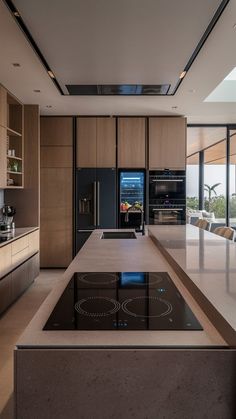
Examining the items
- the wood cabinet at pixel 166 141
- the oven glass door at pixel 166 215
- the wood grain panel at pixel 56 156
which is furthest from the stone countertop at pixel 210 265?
the wood grain panel at pixel 56 156

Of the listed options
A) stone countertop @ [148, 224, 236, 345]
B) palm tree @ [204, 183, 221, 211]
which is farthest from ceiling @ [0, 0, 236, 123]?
palm tree @ [204, 183, 221, 211]

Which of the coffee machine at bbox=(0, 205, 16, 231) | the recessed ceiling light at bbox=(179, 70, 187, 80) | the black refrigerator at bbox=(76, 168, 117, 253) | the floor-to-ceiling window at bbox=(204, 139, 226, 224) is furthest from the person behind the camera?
the floor-to-ceiling window at bbox=(204, 139, 226, 224)

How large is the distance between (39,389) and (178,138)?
17.7 feet

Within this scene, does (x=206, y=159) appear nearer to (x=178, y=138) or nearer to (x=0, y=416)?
(x=178, y=138)

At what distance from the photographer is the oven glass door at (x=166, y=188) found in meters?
5.95

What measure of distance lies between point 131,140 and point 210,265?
14.4 ft

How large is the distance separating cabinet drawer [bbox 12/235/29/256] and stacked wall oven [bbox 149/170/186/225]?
2277 millimetres

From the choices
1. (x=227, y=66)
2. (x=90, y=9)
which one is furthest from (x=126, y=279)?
(x=227, y=66)

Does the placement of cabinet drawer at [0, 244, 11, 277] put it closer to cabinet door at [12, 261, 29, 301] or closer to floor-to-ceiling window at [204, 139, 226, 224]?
cabinet door at [12, 261, 29, 301]

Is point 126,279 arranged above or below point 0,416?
above

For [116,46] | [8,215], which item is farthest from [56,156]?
[116,46]

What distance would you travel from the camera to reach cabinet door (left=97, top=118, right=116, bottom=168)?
19.4ft

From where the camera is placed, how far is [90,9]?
2428mm

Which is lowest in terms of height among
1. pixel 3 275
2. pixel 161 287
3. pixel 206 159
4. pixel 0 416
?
pixel 0 416
